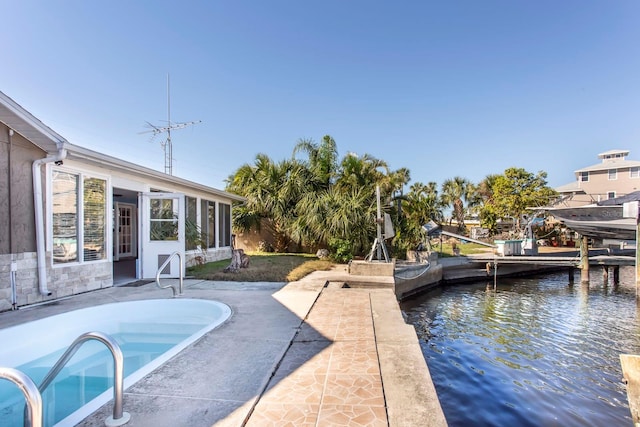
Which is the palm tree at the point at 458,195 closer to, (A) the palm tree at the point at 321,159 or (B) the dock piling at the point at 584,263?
(B) the dock piling at the point at 584,263

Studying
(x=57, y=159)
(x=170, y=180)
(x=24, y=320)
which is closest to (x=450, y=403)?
(x=24, y=320)

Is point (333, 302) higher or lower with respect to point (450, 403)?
higher

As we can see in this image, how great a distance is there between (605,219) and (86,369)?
689 inches

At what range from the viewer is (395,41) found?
13172 mm

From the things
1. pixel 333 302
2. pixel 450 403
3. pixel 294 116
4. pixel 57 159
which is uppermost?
pixel 294 116

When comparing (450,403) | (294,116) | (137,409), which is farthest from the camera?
(294,116)

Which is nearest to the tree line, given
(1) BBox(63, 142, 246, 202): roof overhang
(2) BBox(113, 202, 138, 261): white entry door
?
(2) BBox(113, 202, 138, 261): white entry door

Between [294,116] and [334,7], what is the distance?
7.48 meters

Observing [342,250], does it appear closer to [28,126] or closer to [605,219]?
[28,126]

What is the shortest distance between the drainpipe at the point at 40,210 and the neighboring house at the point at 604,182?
33242 mm

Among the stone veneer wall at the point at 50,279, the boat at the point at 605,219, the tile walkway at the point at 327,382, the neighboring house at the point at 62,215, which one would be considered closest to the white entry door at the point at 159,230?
the neighboring house at the point at 62,215

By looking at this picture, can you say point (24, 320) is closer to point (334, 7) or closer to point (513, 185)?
point (334, 7)

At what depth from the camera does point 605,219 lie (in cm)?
1351

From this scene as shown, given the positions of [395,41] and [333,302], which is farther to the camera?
[395,41]
